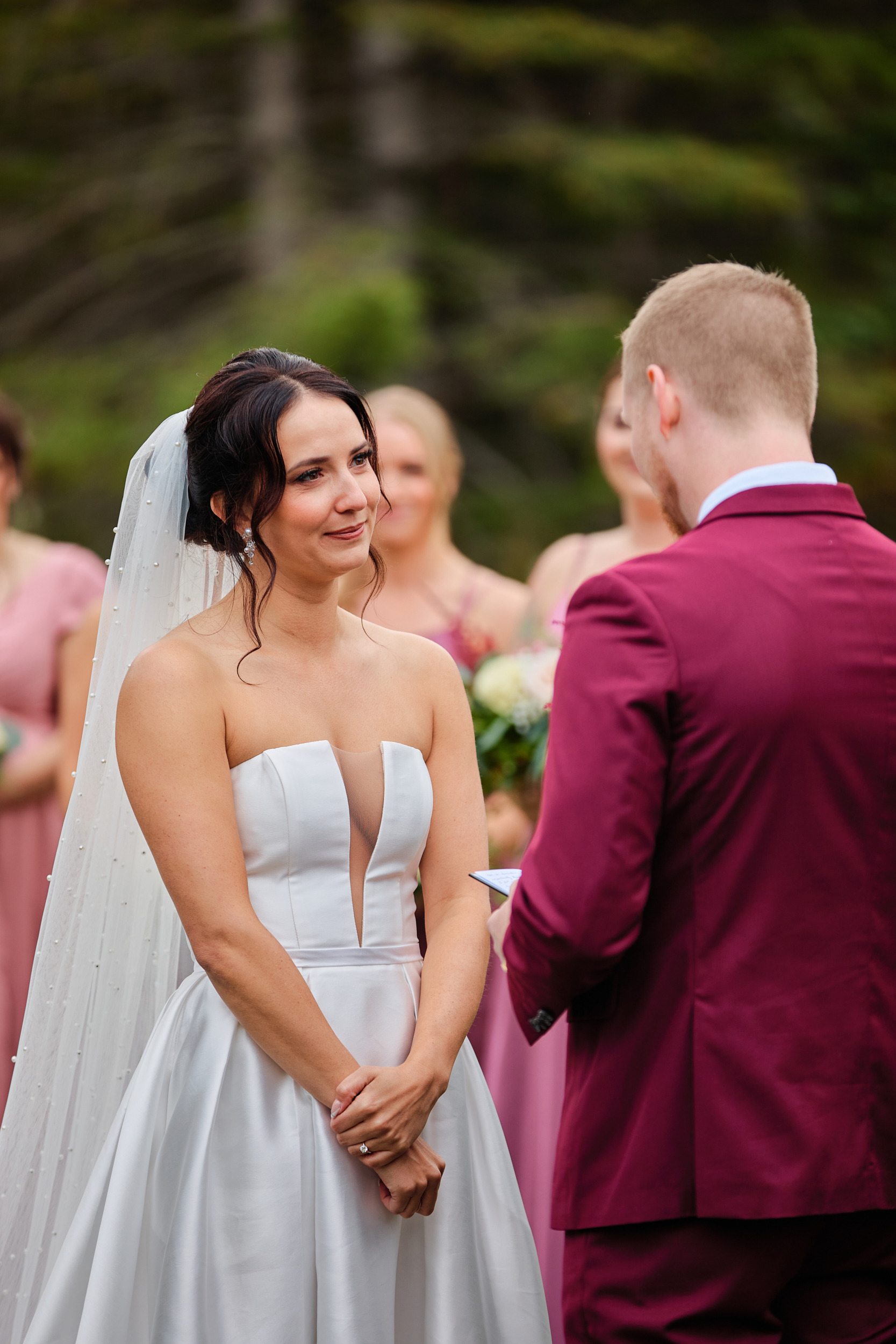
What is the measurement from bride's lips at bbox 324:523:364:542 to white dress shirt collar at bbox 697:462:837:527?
2.22 feet

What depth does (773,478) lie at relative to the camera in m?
2.08

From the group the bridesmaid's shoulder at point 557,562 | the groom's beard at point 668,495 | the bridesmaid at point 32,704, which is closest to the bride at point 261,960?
the groom's beard at point 668,495

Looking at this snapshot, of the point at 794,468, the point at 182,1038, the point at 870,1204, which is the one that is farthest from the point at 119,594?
the point at 870,1204

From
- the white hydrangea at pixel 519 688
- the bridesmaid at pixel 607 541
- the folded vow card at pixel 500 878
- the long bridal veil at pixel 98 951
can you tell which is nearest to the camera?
the folded vow card at pixel 500 878

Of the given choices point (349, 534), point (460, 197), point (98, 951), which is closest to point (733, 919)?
point (349, 534)

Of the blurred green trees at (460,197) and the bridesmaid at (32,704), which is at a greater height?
the blurred green trees at (460,197)

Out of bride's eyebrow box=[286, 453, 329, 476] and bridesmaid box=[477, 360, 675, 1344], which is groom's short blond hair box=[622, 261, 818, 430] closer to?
bride's eyebrow box=[286, 453, 329, 476]

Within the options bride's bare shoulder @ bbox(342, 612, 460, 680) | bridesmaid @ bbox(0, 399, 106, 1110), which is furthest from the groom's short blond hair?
bridesmaid @ bbox(0, 399, 106, 1110)

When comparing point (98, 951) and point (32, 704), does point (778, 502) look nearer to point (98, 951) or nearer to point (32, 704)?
point (98, 951)

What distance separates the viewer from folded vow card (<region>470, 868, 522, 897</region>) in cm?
231

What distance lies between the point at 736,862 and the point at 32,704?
333 centimetres

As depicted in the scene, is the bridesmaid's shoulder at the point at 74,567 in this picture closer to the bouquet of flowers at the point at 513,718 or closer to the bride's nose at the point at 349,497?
the bouquet of flowers at the point at 513,718

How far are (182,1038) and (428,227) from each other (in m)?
9.94

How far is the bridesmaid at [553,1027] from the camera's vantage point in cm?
364
